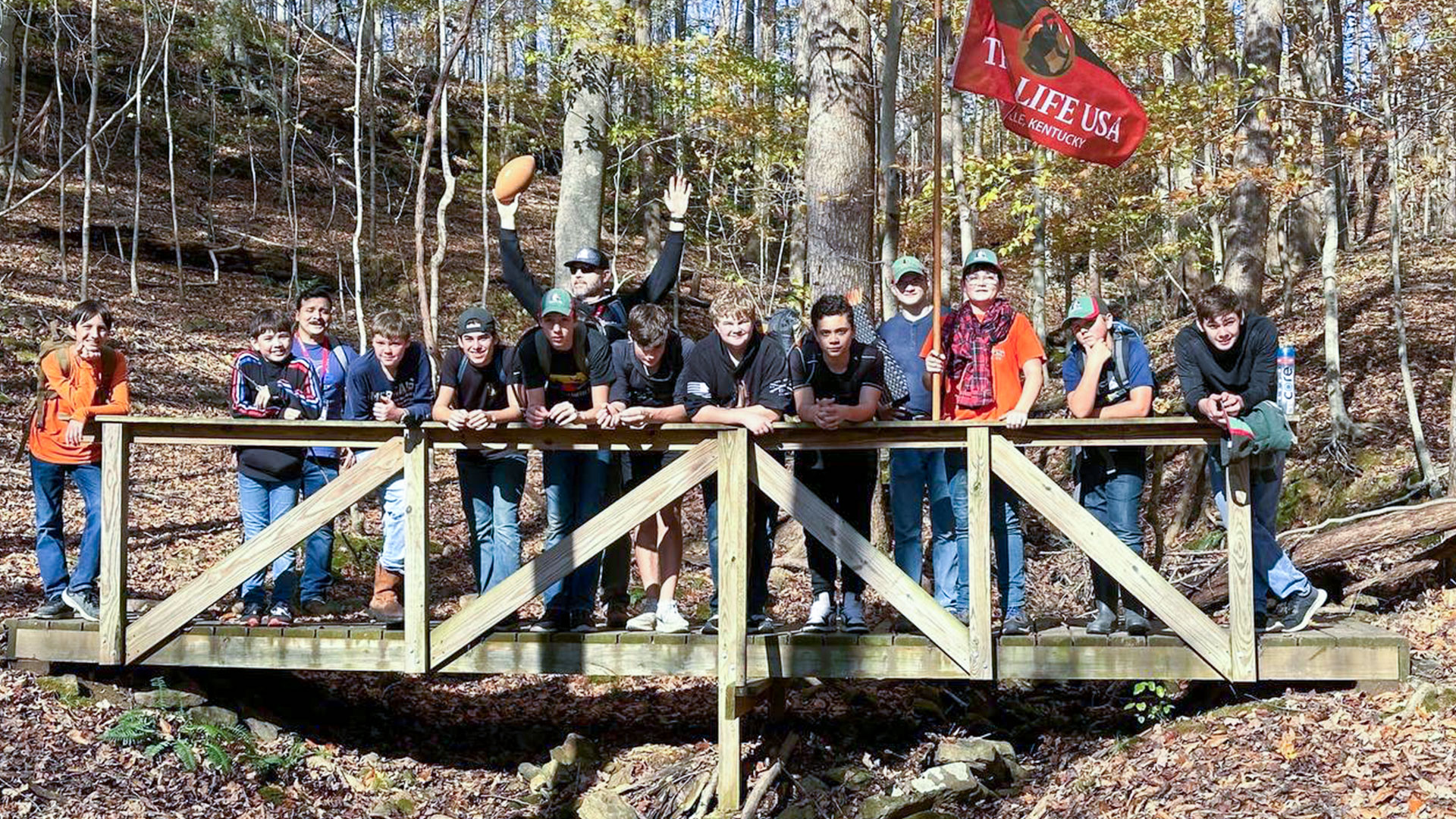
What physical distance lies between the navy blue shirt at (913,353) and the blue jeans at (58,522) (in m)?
4.37

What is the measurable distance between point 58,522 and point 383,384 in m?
1.96

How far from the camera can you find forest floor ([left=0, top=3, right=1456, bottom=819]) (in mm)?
5777

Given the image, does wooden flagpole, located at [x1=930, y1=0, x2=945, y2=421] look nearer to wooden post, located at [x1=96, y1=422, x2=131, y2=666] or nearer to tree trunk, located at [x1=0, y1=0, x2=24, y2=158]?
wooden post, located at [x1=96, y1=422, x2=131, y2=666]

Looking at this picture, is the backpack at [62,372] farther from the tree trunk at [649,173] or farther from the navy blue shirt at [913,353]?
the tree trunk at [649,173]

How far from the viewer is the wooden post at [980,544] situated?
6035 mm

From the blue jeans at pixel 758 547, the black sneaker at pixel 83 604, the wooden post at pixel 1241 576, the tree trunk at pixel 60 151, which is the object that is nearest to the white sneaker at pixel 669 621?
the blue jeans at pixel 758 547

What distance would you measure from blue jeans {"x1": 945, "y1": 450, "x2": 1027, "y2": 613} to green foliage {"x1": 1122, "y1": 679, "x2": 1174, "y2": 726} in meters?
0.90

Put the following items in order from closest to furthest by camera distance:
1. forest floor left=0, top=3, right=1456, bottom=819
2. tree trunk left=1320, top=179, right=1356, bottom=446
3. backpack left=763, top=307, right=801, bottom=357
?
forest floor left=0, top=3, right=1456, bottom=819
backpack left=763, top=307, right=801, bottom=357
tree trunk left=1320, top=179, right=1356, bottom=446

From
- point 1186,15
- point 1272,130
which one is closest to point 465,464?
point 1272,130

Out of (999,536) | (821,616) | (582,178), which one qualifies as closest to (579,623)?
(821,616)

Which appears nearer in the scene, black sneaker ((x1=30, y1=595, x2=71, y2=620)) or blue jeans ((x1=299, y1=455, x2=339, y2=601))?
black sneaker ((x1=30, y1=595, x2=71, y2=620))

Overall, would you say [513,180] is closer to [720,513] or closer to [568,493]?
[568,493]

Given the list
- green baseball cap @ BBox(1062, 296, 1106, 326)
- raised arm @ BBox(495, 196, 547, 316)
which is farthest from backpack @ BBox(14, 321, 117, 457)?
green baseball cap @ BBox(1062, 296, 1106, 326)

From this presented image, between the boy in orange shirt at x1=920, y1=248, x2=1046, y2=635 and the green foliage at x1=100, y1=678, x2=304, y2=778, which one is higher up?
the boy in orange shirt at x1=920, y1=248, x2=1046, y2=635
